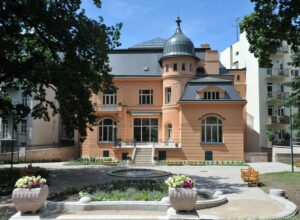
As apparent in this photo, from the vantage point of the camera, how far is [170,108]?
115 feet

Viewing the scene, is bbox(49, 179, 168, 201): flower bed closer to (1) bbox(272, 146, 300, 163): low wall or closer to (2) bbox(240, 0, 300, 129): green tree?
(2) bbox(240, 0, 300, 129): green tree

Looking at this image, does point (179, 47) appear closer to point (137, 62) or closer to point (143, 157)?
point (137, 62)

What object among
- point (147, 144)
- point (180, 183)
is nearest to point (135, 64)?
point (147, 144)

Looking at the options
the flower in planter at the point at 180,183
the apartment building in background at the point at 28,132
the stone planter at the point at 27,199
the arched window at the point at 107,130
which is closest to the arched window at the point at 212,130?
the arched window at the point at 107,130

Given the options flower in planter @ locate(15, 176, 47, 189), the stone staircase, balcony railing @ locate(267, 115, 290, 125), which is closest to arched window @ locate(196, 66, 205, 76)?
balcony railing @ locate(267, 115, 290, 125)

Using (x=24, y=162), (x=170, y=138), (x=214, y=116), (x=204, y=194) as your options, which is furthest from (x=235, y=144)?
(x=24, y=162)

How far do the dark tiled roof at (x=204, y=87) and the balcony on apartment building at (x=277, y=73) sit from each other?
8.75 metres

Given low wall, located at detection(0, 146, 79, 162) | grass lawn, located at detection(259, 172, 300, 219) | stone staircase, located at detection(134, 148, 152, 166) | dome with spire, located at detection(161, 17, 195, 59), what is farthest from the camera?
dome with spire, located at detection(161, 17, 195, 59)

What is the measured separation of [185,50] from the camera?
35.3 meters

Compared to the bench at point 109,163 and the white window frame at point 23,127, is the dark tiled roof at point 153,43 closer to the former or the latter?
the white window frame at point 23,127

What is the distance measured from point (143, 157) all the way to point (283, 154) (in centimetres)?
1504

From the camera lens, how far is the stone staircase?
30062 millimetres

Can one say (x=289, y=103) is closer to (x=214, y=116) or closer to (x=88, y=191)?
(x=214, y=116)

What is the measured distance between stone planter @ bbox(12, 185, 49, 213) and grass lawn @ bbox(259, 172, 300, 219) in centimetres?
980
